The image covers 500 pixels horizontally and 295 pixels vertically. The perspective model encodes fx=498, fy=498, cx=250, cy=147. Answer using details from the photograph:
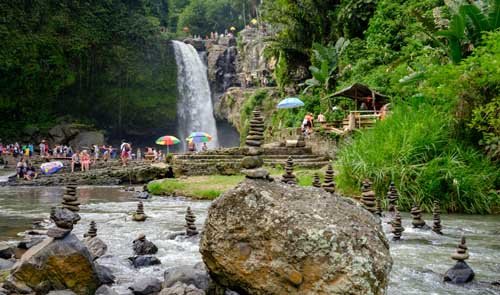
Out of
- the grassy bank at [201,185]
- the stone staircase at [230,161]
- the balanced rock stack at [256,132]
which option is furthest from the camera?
the stone staircase at [230,161]

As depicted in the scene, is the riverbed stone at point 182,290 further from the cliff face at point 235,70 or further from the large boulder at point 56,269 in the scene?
the cliff face at point 235,70

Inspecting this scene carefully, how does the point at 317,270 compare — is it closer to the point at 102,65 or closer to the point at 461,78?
the point at 461,78

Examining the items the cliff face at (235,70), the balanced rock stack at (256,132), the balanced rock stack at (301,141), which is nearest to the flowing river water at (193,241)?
the balanced rock stack at (256,132)

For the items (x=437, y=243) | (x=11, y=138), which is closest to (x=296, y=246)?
(x=437, y=243)

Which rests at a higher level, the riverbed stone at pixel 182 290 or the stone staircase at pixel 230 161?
the stone staircase at pixel 230 161

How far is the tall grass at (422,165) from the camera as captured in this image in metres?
12.2

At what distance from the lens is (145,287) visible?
5.34m

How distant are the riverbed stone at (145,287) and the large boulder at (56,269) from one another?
0.43 metres

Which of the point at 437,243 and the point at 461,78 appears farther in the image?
the point at 461,78

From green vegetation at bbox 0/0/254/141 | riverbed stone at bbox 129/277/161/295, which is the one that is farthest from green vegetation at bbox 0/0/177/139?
riverbed stone at bbox 129/277/161/295

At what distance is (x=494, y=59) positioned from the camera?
1236 centimetres

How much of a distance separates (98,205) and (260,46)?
33.2 metres

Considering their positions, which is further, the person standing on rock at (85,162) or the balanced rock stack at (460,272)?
the person standing on rock at (85,162)

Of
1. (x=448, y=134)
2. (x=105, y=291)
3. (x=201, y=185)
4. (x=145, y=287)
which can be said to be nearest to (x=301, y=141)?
(x=201, y=185)
